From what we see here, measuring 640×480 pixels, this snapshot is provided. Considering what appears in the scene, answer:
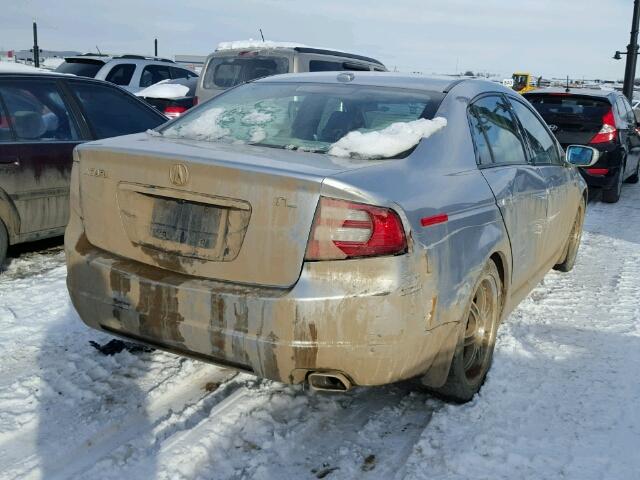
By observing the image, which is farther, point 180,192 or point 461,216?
point 461,216

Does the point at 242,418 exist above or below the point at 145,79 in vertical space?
below

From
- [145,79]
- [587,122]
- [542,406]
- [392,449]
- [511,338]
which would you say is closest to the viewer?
[392,449]

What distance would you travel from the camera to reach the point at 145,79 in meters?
13.4

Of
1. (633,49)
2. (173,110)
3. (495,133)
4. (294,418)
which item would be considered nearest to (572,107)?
(173,110)

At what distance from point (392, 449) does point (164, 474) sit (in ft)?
3.21

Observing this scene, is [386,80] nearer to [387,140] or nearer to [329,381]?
[387,140]

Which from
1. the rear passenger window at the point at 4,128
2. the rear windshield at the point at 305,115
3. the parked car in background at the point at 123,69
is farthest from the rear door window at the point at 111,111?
the parked car in background at the point at 123,69

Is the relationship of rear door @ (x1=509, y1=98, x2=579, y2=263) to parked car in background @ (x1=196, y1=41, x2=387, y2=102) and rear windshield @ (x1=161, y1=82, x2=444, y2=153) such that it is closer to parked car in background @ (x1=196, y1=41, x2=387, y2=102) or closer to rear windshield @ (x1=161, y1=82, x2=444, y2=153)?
rear windshield @ (x1=161, y1=82, x2=444, y2=153)

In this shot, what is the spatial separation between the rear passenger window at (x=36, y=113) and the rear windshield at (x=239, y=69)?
3.48m

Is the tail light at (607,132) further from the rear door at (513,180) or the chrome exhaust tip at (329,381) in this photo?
the chrome exhaust tip at (329,381)

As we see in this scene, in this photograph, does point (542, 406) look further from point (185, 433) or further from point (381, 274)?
point (185, 433)

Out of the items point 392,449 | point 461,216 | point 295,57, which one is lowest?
point 392,449

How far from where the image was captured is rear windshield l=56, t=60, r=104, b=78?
12969 mm

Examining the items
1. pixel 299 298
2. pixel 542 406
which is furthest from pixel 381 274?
pixel 542 406
